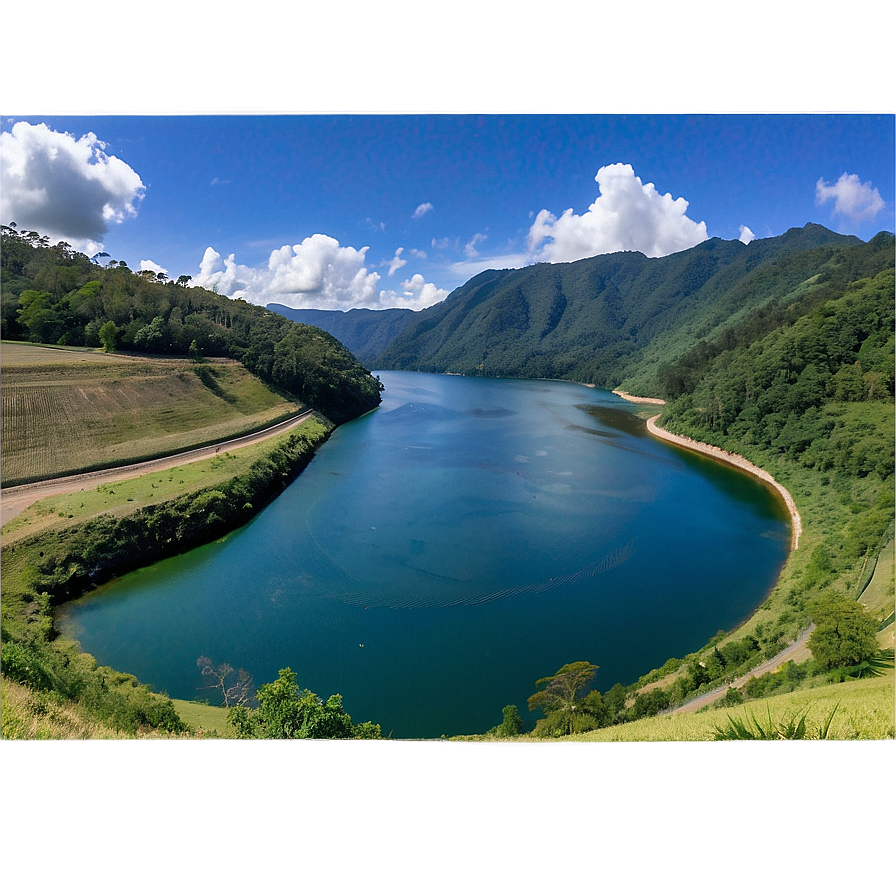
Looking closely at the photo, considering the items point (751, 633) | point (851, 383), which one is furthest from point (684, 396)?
point (751, 633)

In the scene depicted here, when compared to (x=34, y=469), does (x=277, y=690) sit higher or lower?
lower

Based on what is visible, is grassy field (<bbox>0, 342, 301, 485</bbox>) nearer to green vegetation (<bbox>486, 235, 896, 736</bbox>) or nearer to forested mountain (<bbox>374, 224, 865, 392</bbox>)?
forested mountain (<bbox>374, 224, 865, 392</bbox>)

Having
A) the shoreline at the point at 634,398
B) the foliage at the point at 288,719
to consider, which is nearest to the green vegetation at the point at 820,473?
the foliage at the point at 288,719

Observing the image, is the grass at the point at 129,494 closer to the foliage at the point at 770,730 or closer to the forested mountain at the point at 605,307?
the forested mountain at the point at 605,307

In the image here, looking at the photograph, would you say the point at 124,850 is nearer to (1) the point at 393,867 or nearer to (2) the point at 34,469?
(1) the point at 393,867

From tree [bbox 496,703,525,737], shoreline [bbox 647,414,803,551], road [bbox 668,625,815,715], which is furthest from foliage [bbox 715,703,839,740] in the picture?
shoreline [bbox 647,414,803,551]

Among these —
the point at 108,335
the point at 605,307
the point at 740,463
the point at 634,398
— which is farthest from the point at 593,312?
the point at 634,398

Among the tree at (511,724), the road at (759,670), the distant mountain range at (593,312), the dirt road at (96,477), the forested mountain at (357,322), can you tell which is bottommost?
the tree at (511,724)
